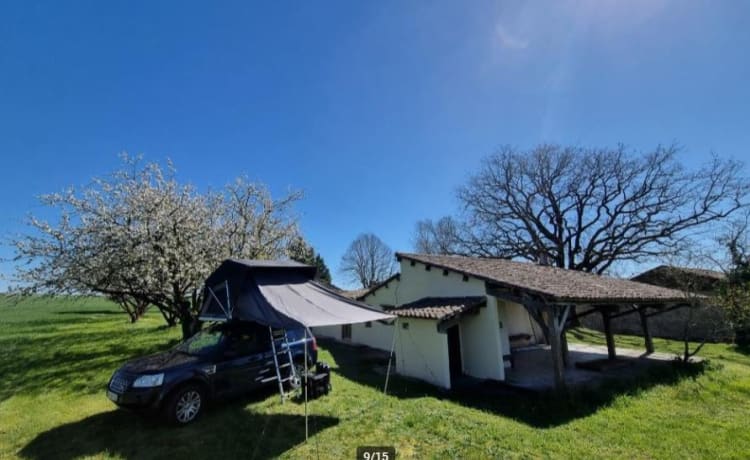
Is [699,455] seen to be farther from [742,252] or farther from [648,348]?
[742,252]

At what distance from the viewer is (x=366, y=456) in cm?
442

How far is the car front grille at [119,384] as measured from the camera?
17.0 feet

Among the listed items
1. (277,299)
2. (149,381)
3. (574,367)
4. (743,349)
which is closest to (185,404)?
(149,381)

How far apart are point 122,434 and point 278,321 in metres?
3.19

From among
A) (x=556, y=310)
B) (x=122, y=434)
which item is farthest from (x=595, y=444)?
(x=122, y=434)

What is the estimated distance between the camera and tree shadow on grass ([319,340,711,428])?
A: 259 inches

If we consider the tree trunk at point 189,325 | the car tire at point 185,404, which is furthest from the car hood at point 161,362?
the tree trunk at point 189,325

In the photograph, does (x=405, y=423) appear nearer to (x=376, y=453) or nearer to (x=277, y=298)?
(x=376, y=453)

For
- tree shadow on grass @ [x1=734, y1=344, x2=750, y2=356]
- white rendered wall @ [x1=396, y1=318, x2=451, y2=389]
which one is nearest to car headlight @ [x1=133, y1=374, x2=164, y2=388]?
white rendered wall @ [x1=396, y1=318, x2=451, y2=389]

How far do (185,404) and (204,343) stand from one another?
1215mm

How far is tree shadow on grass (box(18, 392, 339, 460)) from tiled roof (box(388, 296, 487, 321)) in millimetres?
4331

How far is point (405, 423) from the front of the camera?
5.57 meters

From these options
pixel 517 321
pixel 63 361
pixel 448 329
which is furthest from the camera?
pixel 517 321

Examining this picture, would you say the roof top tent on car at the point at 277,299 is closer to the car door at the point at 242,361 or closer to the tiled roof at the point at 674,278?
the car door at the point at 242,361
